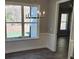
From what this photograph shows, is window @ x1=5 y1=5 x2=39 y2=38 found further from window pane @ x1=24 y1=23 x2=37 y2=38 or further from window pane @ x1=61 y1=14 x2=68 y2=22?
window pane @ x1=61 y1=14 x2=68 y2=22

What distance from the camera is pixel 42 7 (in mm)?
5949

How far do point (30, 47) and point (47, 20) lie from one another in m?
1.49

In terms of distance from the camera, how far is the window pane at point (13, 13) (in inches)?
208

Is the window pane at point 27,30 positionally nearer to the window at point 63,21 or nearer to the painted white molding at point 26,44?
the painted white molding at point 26,44

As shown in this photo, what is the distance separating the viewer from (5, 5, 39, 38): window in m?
5.33

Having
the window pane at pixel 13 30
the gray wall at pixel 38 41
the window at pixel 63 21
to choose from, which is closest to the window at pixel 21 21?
the window pane at pixel 13 30

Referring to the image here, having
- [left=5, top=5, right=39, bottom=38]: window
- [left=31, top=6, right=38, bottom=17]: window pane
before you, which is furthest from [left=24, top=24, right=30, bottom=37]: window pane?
[left=31, top=6, right=38, bottom=17]: window pane

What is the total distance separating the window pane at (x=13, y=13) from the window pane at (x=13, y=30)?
212mm

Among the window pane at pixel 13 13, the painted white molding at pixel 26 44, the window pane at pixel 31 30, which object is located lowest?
the painted white molding at pixel 26 44

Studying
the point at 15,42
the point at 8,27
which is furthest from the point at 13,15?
the point at 15,42

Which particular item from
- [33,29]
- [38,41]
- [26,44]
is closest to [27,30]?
[33,29]

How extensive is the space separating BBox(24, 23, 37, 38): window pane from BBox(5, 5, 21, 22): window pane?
514mm
